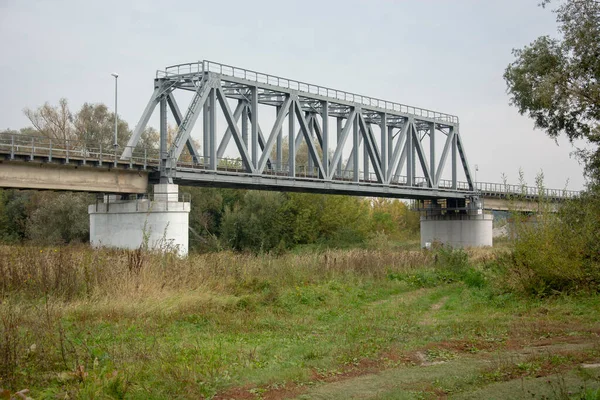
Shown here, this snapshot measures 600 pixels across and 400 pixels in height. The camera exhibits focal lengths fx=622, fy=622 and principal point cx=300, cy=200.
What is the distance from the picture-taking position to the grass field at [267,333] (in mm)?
8258

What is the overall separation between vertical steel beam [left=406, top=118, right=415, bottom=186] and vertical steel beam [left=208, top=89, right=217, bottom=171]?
85.9 feet

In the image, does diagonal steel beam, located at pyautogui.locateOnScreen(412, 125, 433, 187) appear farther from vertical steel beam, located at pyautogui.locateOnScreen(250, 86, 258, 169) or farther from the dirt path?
the dirt path

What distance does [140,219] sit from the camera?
42500 mm

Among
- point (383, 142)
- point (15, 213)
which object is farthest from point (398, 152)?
point (15, 213)

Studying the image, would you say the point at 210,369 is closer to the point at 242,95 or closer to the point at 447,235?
the point at 242,95

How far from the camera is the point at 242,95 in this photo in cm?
5241

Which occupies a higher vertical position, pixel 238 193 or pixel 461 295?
pixel 238 193

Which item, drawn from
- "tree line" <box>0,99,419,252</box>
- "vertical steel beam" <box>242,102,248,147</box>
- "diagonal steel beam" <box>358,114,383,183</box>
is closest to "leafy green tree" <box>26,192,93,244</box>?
"tree line" <box>0,99,419,252</box>

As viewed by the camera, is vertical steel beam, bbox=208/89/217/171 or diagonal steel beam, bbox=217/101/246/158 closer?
vertical steel beam, bbox=208/89/217/171

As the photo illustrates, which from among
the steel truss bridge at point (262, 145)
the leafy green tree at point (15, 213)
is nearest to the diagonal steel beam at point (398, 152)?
the steel truss bridge at point (262, 145)

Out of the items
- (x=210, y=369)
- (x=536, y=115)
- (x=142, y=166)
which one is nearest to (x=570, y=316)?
(x=210, y=369)

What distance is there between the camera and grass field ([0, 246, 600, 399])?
8258 mm

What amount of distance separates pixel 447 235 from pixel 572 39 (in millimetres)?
52930

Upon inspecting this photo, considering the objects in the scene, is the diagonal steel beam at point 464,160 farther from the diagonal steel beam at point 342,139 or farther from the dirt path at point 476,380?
the dirt path at point 476,380
